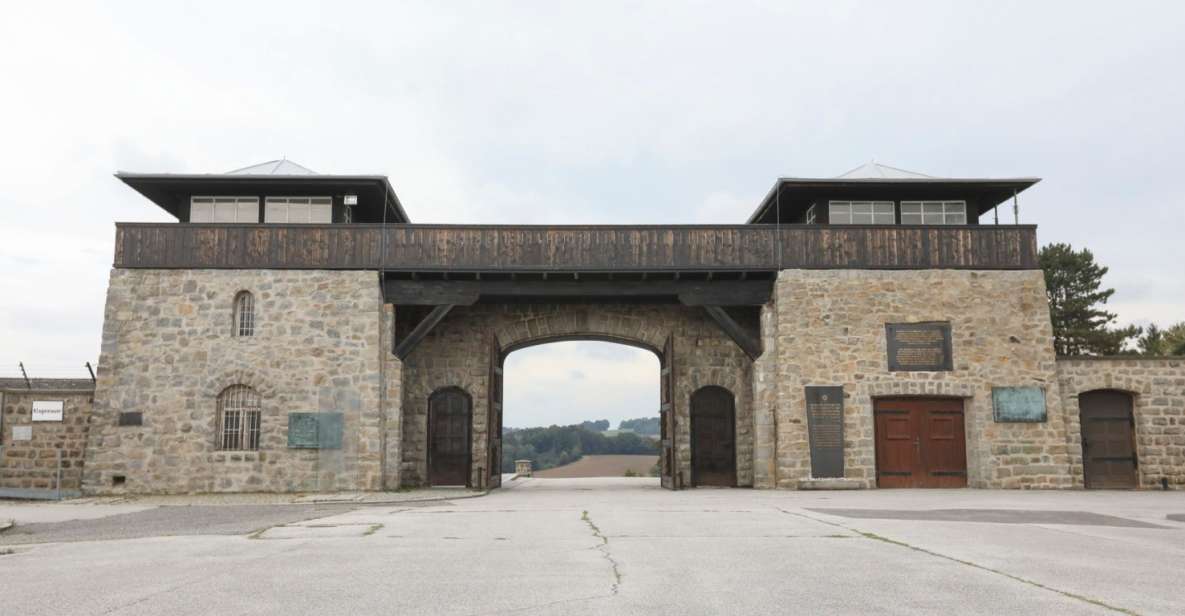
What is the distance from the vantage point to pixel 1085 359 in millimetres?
20250

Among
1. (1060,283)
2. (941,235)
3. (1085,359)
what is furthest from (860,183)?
(1060,283)

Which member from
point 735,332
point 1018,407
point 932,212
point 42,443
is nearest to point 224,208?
point 42,443

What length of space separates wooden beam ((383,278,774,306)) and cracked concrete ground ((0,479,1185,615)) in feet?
26.1

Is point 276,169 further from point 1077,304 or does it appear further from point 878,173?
point 1077,304

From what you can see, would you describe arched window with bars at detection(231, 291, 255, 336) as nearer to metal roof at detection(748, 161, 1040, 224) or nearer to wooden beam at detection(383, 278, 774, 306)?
wooden beam at detection(383, 278, 774, 306)

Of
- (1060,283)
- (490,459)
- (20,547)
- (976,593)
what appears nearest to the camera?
(976,593)

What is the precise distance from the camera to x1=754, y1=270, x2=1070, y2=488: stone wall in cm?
1955

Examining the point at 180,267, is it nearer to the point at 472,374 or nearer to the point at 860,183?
the point at 472,374

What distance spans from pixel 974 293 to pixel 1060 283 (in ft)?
61.5

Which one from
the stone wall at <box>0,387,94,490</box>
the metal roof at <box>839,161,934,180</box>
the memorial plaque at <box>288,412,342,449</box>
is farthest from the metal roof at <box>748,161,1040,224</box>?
the stone wall at <box>0,387,94,490</box>

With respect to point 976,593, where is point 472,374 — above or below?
above

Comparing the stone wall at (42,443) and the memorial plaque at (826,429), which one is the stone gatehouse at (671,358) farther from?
the stone wall at (42,443)

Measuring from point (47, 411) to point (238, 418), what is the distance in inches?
155

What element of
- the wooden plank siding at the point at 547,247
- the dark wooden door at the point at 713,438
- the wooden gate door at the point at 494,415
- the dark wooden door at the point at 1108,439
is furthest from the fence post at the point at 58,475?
the dark wooden door at the point at 1108,439
